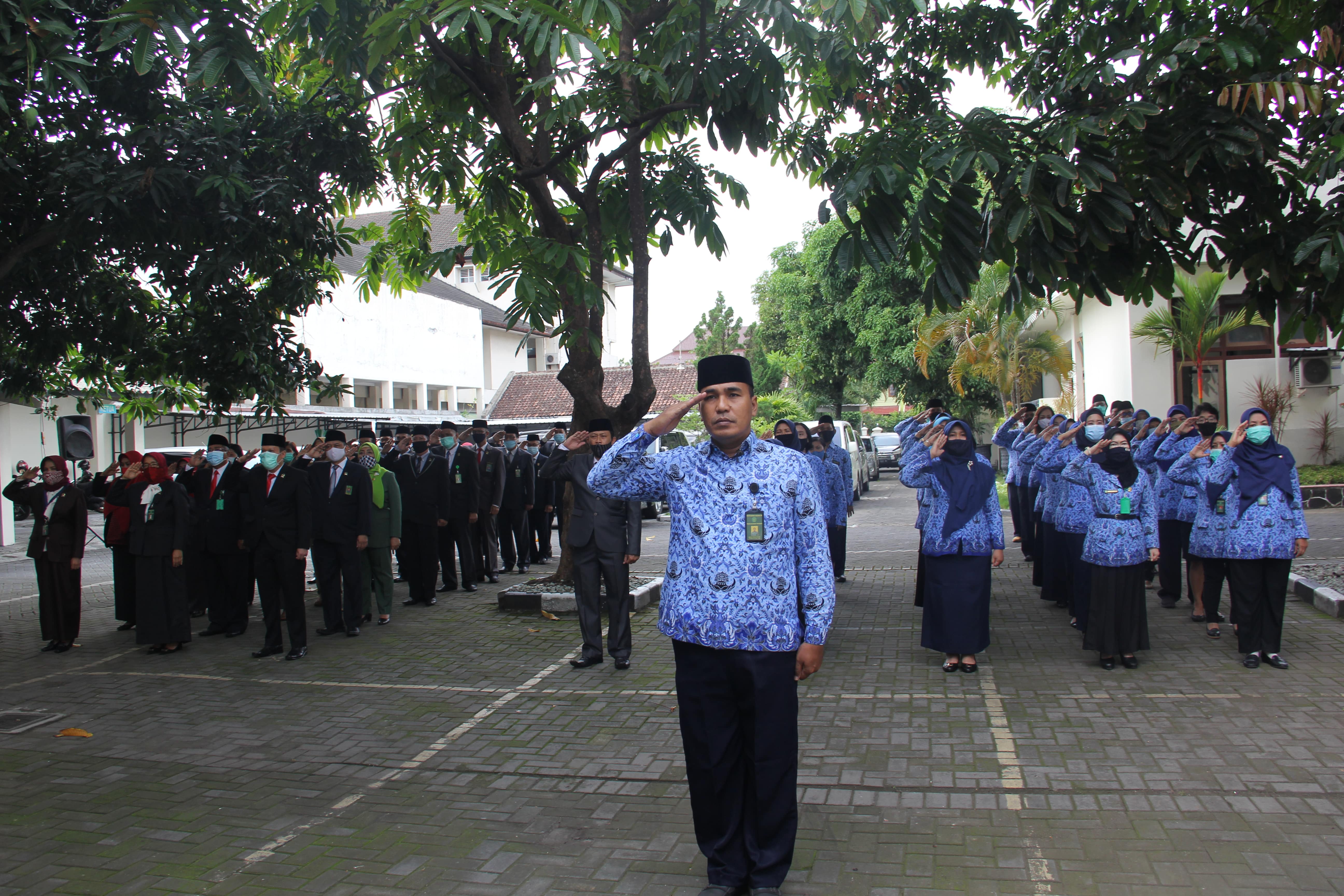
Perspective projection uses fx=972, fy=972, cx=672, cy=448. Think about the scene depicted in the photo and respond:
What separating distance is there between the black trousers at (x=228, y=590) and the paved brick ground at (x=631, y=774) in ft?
3.95

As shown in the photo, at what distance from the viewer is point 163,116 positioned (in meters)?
8.39

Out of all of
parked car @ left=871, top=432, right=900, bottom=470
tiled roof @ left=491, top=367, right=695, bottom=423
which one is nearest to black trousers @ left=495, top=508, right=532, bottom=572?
tiled roof @ left=491, top=367, right=695, bottom=423

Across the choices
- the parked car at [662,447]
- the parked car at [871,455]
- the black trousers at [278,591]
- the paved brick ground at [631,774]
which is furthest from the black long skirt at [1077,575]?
the parked car at [871,455]

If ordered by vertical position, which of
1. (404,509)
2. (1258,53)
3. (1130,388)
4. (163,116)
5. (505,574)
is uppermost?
(163,116)

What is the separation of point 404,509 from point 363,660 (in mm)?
3203

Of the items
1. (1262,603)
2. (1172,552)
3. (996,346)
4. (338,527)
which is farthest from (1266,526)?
(996,346)

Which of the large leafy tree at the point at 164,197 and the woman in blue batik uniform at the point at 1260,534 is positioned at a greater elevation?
the large leafy tree at the point at 164,197

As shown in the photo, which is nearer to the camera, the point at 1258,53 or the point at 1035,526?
the point at 1258,53

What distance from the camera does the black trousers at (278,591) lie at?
8.52 m

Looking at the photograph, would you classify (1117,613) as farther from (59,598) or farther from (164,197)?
(59,598)

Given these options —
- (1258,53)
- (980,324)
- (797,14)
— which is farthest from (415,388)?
(1258,53)

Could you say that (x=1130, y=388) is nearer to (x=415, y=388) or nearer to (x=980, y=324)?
(x=980, y=324)

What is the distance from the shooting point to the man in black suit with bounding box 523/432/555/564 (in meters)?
14.5

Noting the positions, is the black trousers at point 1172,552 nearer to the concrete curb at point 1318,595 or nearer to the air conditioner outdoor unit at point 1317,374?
the concrete curb at point 1318,595
